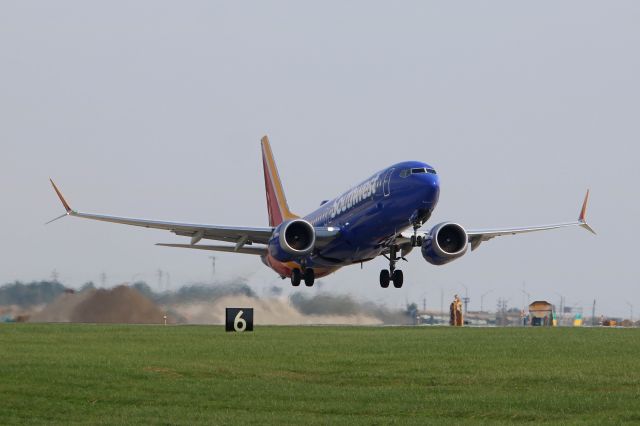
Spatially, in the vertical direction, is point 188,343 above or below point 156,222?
below

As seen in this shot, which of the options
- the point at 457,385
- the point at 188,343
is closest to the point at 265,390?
the point at 457,385

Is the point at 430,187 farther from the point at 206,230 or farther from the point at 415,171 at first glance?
the point at 206,230

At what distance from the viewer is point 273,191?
245ft

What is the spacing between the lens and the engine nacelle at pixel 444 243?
53.2 metres

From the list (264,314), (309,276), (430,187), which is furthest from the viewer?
→ (264,314)

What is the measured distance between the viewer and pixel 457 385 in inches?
981

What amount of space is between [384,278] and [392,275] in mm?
1344

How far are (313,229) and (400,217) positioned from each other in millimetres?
6879

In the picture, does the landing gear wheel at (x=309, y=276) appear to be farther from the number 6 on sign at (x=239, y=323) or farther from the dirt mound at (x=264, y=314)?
the number 6 on sign at (x=239, y=323)

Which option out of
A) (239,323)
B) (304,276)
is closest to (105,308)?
(304,276)

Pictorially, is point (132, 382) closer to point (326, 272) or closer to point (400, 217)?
point (400, 217)

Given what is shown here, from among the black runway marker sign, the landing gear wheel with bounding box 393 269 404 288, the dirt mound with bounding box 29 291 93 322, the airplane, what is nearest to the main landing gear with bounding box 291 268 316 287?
the airplane

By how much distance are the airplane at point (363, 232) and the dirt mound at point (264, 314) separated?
3028 millimetres

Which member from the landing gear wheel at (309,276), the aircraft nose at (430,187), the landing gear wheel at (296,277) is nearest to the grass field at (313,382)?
the aircraft nose at (430,187)
